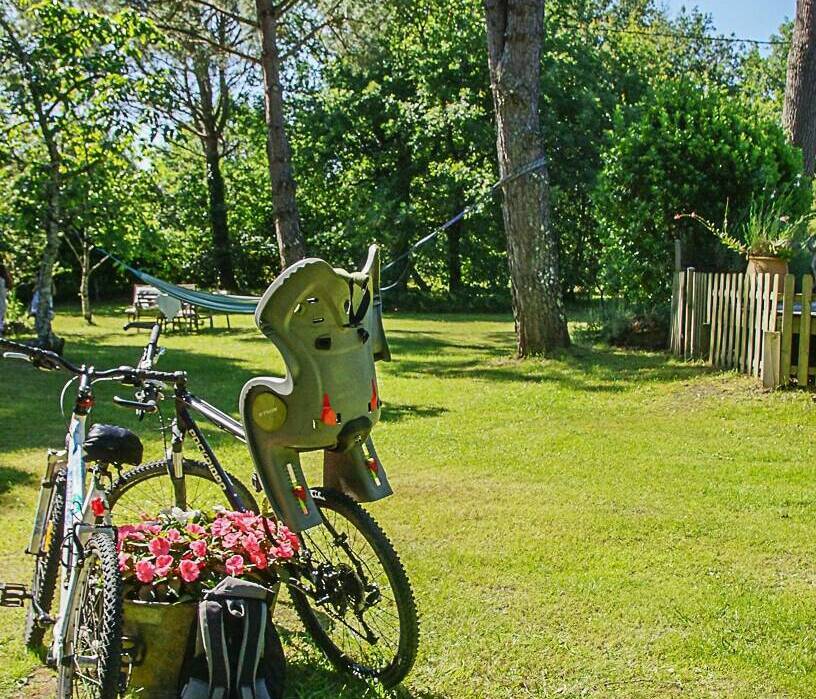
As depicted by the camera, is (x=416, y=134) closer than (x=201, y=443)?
No

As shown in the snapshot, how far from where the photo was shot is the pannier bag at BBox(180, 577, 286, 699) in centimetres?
271

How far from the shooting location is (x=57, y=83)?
11711 millimetres

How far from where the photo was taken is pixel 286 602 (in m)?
4.28

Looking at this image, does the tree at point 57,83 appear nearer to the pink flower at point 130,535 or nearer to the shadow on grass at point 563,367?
the shadow on grass at point 563,367

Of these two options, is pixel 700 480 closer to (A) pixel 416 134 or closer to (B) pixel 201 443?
(B) pixel 201 443

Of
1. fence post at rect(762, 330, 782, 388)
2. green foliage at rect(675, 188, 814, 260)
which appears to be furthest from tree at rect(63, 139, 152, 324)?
fence post at rect(762, 330, 782, 388)

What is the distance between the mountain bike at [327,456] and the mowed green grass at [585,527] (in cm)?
23

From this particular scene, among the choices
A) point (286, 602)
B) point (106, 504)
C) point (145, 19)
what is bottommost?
point (286, 602)

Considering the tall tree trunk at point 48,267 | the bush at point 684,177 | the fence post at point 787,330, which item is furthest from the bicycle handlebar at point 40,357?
the bush at point 684,177

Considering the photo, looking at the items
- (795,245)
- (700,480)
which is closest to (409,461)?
(700,480)

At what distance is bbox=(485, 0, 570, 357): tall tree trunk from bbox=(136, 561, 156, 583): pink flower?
29.7 ft

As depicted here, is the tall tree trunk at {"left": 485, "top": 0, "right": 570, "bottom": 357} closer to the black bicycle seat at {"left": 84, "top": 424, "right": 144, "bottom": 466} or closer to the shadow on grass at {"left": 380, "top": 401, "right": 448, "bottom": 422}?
the shadow on grass at {"left": 380, "top": 401, "right": 448, "bottom": 422}

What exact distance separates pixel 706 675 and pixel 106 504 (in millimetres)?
2236

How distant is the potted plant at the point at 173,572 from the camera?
117 inches
